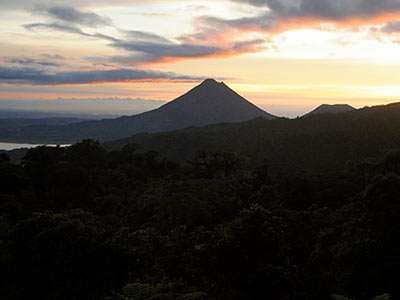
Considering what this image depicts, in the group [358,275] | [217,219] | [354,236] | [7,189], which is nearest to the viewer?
[358,275]

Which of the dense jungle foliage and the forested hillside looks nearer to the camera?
the dense jungle foliage

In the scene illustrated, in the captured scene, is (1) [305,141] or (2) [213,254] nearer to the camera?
(2) [213,254]

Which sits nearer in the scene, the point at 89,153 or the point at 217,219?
the point at 217,219

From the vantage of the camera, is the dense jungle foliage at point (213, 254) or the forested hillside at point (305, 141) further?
the forested hillside at point (305, 141)

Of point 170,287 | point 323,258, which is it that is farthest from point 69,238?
point 323,258

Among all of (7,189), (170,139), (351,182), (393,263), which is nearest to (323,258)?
(393,263)

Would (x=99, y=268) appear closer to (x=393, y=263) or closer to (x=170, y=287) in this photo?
→ (x=170, y=287)

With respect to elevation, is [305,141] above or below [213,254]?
above

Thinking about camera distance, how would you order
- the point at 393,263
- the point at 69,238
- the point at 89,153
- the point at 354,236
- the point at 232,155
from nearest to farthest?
the point at 393,263 < the point at 354,236 < the point at 69,238 < the point at 232,155 < the point at 89,153

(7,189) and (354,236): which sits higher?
(354,236)
